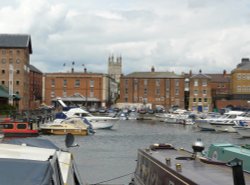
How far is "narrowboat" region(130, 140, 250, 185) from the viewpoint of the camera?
10.4 metres

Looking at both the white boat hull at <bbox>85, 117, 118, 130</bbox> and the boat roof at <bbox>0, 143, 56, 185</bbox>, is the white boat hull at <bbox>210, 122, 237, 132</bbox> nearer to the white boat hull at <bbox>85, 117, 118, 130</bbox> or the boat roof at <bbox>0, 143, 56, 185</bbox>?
the white boat hull at <bbox>85, 117, 118, 130</bbox>

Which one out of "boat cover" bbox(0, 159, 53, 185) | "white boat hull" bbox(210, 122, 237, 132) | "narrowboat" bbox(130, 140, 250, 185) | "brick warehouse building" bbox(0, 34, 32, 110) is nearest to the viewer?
"boat cover" bbox(0, 159, 53, 185)

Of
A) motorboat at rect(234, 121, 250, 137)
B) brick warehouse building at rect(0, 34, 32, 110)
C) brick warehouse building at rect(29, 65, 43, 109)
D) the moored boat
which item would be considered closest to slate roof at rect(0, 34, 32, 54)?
brick warehouse building at rect(0, 34, 32, 110)

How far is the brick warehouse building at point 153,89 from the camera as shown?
507ft

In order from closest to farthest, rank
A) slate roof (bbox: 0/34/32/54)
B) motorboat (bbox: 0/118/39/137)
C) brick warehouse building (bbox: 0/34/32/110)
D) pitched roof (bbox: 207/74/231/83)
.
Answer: motorboat (bbox: 0/118/39/137) → slate roof (bbox: 0/34/32/54) → brick warehouse building (bbox: 0/34/32/110) → pitched roof (bbox: 207/74/231/83)

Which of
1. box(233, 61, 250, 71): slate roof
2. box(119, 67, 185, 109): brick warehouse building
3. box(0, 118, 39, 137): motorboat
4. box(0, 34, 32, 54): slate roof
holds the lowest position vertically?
box(0, 118, 39, 137): motorboat

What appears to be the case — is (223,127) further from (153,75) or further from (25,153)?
(153,75)

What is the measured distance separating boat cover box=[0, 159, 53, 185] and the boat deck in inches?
164

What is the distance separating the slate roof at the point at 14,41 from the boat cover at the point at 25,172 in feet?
368

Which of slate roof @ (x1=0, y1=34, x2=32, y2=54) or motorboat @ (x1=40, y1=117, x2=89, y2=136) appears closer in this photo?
motorboat @ (x1=40, y1=117, x2=89, y2=136)

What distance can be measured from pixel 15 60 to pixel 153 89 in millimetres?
50492

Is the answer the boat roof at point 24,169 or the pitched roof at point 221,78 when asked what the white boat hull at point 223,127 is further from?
the pitched roof at point 221,78

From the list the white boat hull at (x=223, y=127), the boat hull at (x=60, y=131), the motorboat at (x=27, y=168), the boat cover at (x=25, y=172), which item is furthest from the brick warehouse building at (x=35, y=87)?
the boat cover at (x=25, y=172)

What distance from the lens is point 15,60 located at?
11812 cm
